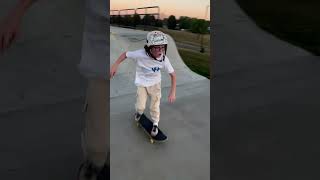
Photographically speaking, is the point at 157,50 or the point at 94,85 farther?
the point at 157,50

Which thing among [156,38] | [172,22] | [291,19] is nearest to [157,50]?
[156,38]

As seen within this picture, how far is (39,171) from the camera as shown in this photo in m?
1.92

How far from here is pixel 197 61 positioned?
212 centimetres

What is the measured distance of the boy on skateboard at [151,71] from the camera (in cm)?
200

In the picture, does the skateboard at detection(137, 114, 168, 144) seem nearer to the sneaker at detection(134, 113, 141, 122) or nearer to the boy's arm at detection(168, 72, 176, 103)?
the sneaker at detection(134, 113, 141, 122)

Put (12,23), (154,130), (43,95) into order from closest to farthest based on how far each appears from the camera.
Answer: (12,23), (43,95), (154,130)

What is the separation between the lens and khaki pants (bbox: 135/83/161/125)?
2.10 meters

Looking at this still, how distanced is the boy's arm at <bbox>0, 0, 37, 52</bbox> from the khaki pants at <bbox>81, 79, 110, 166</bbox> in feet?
1.31

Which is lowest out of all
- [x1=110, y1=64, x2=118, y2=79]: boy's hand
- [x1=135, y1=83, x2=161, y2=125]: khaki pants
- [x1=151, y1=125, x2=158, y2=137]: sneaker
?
[x1=151, y1=125, x2=158, y2=137]: sneaker

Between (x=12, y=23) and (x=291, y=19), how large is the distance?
1.37m

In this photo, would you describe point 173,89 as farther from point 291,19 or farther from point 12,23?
point 12,23

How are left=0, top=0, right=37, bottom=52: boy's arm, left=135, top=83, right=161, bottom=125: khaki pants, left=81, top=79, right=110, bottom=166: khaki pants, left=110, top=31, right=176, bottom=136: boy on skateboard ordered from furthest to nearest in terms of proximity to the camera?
left=135, top=83, right=161, bottom=125: khaki pants
left=110, top=31, right=176, bottom=136: boy on skateboard
left=81, top=79, right=110, bottom=166: khaki pants
left=0, top=0, right=37, bottom=52: boy's arm

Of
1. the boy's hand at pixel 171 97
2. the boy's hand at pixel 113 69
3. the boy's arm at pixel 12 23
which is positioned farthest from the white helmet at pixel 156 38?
the boy's arm at pixel 12 23

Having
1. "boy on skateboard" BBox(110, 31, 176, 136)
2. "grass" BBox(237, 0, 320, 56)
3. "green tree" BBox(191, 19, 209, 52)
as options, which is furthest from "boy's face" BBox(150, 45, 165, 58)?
"grass" BBox(237, 0, 320, 56)
